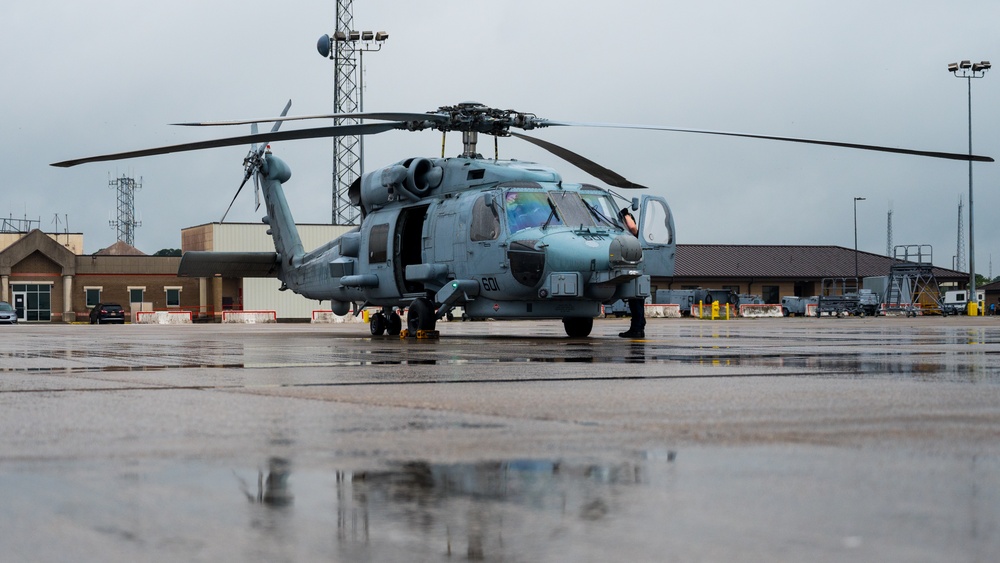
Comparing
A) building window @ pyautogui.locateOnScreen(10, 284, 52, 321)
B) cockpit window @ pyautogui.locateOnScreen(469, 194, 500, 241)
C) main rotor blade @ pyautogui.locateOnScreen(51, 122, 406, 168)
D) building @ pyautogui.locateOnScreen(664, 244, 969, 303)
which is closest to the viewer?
main rotor blade @ pyautogui.locateOnScreen(51, 122, 406, 168)

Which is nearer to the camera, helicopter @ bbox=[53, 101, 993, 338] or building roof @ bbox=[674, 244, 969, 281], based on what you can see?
helicopter @ bbox=[53, 101, 993, 338]

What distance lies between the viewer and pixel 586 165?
20.5 meters

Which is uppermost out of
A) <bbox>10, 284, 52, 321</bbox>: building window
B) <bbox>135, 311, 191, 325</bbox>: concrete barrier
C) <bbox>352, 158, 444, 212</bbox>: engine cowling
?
<bbox>352, 158, 444, 212</bbox>: engine cowling

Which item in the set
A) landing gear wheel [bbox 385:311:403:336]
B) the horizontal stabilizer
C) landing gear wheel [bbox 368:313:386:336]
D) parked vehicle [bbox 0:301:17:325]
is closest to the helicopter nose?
landing gear wheel [bbox 385:311:403:336]

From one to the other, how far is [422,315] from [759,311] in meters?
43.0

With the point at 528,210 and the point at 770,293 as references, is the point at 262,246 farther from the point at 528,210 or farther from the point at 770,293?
the point at 528,210

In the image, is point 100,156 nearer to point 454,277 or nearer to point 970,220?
point 454,277

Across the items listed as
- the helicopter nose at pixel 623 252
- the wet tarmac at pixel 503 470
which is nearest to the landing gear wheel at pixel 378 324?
the helicopter nose at pixel 623 252

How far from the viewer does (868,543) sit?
9.05 feet

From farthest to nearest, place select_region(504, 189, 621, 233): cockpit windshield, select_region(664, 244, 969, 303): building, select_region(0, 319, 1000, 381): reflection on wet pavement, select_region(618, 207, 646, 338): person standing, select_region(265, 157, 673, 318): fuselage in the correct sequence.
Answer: select_region(664, 244, 969, 303): building → select_region(618, 207, 646, 338): person standing → select_region(504, 189, 621, 233): cockpit windshield → select_region(265, 157, 673, 318): fuselage → select_region(0, 319, 1000, 381): reflection on wet pavement

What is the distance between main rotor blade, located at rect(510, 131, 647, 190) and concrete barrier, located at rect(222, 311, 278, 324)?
3511 centimetres

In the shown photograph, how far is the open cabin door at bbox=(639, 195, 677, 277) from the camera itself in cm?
1898

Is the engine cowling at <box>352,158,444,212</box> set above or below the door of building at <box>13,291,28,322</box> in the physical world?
above

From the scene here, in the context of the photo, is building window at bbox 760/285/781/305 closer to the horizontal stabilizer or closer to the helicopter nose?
the horizontal stabilizer
